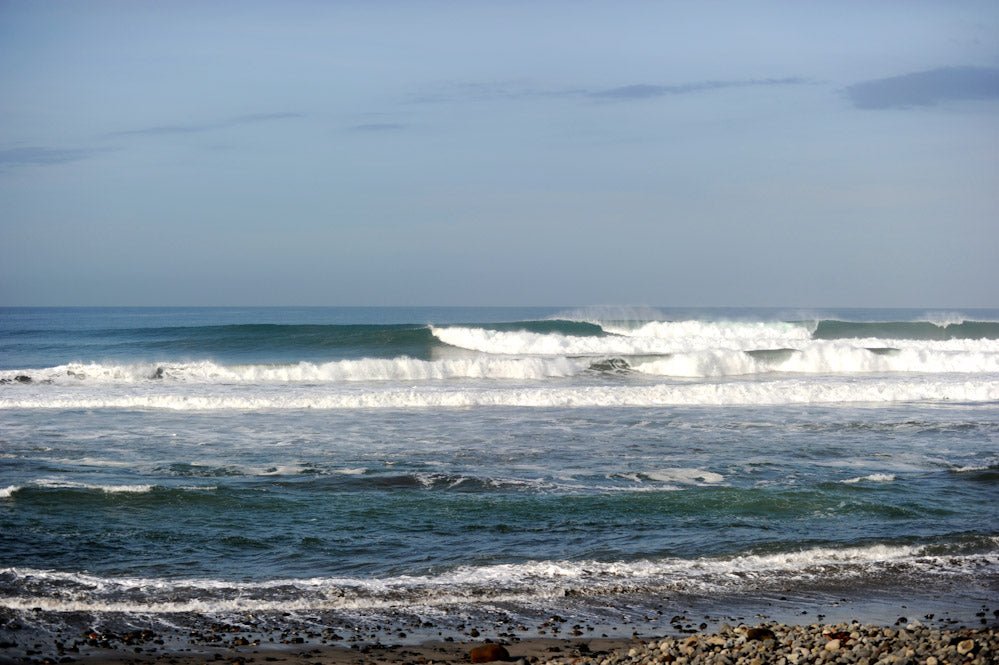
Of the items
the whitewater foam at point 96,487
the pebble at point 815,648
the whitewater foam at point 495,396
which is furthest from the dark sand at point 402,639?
the whitewater foam at point 495,396

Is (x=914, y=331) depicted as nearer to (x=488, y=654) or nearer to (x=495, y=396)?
(x=495, y=396)

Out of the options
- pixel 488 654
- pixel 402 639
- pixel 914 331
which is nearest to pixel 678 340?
pixel 914 331

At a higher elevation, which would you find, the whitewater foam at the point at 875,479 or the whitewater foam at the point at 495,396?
the whitewater foam at the point at 495,396

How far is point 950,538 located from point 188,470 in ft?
31.8

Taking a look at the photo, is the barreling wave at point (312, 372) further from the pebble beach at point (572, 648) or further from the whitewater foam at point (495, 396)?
the pebble beach at point (572, 648)

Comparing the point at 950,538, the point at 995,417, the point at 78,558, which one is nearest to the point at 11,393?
the point at 78,558

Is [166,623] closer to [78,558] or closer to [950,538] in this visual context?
[78,558]

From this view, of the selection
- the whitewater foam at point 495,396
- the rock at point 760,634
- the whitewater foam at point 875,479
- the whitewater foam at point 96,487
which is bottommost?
the rock at point 760,634

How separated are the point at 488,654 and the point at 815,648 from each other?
2.11 metres

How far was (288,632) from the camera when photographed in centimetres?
620

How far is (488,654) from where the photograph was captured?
5645mm

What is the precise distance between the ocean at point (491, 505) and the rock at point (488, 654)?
0.60 meters

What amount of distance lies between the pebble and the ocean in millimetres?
800

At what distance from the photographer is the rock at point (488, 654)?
18.5ft
